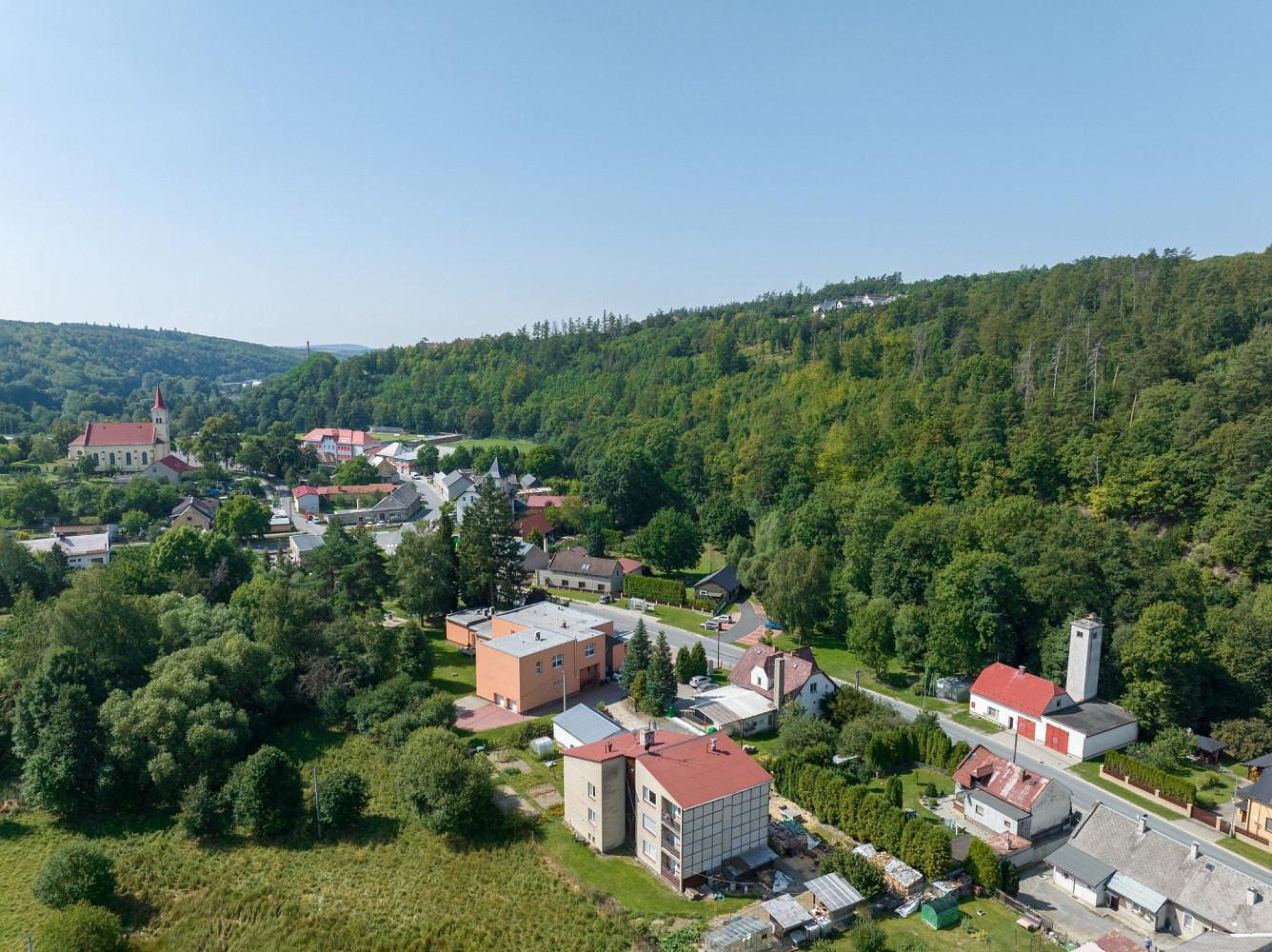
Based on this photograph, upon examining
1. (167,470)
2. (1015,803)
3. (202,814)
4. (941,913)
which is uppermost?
(167,470)

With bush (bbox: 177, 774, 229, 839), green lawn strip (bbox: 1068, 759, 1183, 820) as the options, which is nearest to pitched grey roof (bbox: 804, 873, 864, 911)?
green lawn strip (bbox: 1068, 759, 1183, 820)

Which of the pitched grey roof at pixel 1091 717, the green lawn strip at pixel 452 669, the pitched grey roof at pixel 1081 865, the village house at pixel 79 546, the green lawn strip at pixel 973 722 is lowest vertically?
the green lawn strip at pixel 973 722

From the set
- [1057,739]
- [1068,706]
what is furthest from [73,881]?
[1068,706]

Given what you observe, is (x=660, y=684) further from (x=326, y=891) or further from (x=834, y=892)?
(x=326, y=891)

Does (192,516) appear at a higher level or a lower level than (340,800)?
higher

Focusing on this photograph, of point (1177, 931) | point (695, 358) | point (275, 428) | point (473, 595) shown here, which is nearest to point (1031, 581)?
point (1177, 931)

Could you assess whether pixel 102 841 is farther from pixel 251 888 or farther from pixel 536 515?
pixel 536 515

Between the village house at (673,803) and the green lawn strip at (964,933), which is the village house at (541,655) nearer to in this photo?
the village house at (673,803)

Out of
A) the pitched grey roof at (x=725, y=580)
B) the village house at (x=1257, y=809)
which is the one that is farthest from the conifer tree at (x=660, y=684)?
the village house at (x=1257, y=809)
